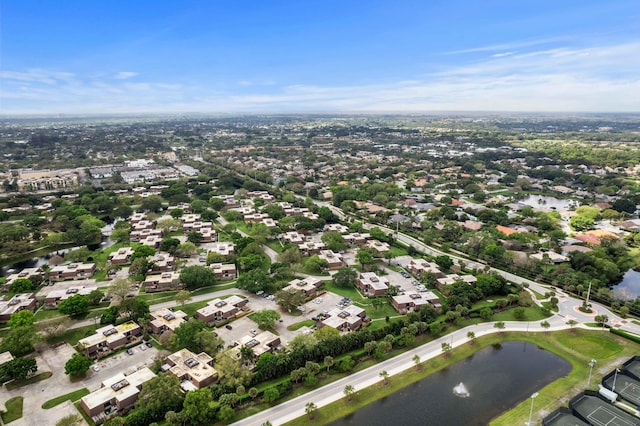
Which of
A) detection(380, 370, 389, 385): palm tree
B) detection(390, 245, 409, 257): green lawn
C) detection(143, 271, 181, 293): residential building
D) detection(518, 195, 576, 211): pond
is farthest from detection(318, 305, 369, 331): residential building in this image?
detection(518, 195, 576, 211): pond

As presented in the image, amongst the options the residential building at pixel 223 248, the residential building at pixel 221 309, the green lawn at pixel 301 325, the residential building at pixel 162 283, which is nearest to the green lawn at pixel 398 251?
the green lawn at pixel 301 325

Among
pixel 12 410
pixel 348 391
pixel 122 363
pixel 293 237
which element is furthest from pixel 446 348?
pixel 12 410

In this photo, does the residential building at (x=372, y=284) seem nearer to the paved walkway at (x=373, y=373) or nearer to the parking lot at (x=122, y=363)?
the paved walkway at (x=373, y=373)

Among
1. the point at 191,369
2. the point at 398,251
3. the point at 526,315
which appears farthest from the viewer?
the point at 398,251

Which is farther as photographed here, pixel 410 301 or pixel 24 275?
pixel 24 275

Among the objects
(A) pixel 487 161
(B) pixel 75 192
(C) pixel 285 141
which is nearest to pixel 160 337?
(B) pixel 75 192

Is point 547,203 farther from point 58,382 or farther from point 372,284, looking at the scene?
point 58,382
